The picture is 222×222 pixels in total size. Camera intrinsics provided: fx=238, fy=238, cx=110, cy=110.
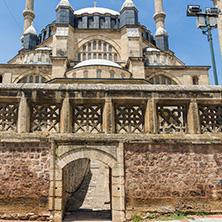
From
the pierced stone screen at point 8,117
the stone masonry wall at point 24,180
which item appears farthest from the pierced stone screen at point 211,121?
the pierced stone screen at point 8,117

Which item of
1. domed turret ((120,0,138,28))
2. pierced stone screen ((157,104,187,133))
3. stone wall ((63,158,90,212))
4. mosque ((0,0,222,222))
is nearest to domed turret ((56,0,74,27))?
domed turret ((120,0,138,28))

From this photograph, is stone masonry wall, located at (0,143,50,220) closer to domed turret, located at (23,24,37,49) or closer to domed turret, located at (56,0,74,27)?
domed turret, located at (56,0,74,27)

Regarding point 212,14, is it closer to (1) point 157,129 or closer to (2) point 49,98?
(1) point 157,129

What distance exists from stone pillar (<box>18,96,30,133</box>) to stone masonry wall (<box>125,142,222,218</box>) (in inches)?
96.2

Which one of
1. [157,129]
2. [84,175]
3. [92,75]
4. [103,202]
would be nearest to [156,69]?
[92,75]

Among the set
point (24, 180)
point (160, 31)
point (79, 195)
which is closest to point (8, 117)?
point (24, 180)

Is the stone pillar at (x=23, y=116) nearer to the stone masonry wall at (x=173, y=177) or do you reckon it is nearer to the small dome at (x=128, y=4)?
the stone masonry wall at (x=173, y=177)

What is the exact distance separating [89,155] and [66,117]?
1.08 meters

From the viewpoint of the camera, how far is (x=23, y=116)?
5.67m

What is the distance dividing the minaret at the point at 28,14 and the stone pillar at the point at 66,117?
35.2m

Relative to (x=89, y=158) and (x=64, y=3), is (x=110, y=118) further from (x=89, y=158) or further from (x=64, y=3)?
(x=64, y=3)

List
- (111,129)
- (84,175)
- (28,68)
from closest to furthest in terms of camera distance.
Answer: (111,129), (84,175), (28,68)

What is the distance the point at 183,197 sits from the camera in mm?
5461

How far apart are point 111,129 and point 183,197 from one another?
2275 millimetres
